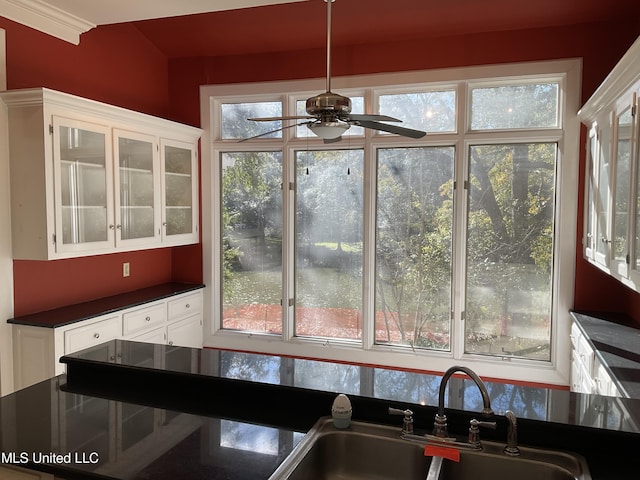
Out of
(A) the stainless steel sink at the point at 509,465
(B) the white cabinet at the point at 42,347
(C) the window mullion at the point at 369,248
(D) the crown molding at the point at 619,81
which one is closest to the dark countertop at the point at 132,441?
(A) the stainless steel sink at the point at 509,465

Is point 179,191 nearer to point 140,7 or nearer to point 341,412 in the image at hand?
point 140,7

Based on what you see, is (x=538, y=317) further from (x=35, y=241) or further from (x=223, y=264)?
(x=35, y=241)

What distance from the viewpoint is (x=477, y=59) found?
3.78 meters

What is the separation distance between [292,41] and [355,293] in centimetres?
219

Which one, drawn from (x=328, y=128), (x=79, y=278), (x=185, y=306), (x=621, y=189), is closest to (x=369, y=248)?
(x=185, y=306)

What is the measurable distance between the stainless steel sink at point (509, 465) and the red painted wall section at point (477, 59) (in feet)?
7.61

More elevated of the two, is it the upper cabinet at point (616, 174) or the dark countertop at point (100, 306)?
the upper cabinet at point (616, 174)

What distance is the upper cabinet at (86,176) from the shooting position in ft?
10.1

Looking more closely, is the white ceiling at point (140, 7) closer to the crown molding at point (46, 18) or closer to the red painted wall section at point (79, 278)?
the crown molding at point (46, 18)

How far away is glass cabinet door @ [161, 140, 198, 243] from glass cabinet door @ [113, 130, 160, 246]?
126mm

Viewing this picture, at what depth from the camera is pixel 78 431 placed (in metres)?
1.54

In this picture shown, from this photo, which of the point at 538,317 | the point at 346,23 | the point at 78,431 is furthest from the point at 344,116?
the point at 538,317

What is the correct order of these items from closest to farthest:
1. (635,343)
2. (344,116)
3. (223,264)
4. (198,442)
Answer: (198,442)
(344,116)
(635,343)
(223,264)

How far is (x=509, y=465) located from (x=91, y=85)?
12.5 ft
